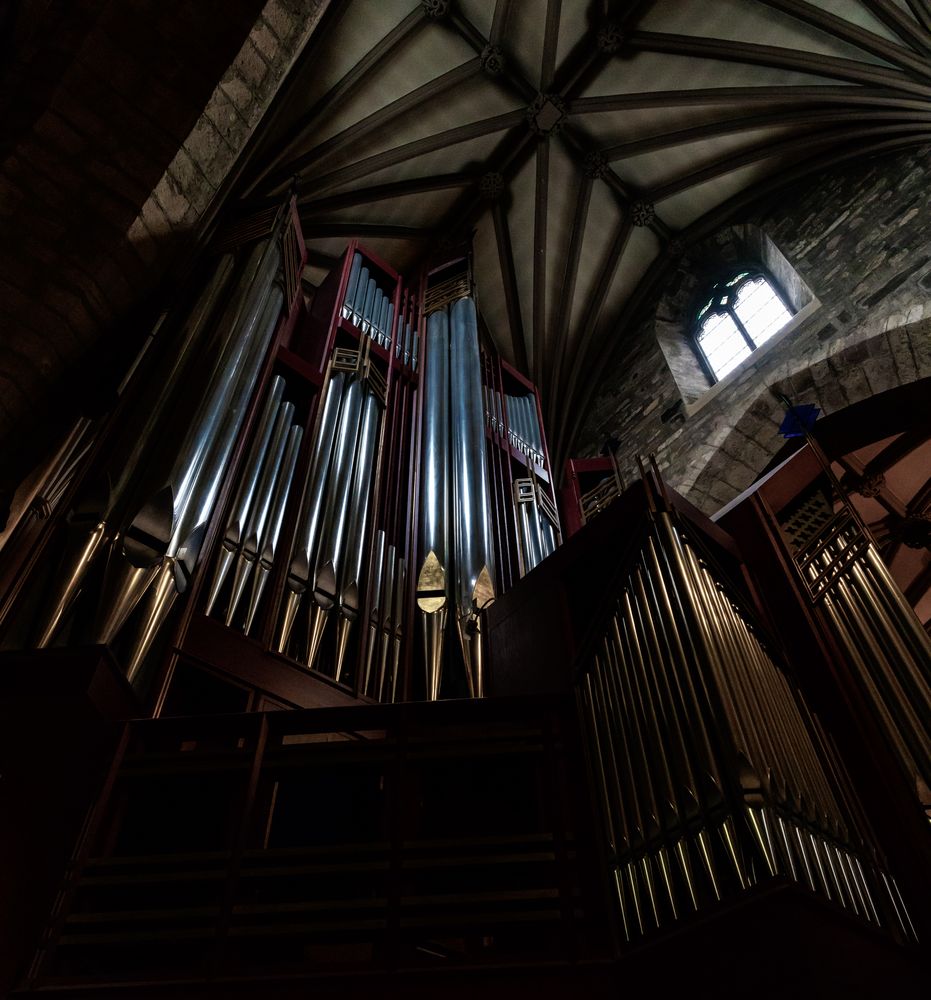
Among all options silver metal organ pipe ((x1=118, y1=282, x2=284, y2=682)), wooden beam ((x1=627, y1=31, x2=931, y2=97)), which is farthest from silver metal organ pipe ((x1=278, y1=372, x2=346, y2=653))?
wooden beam ((x1=627, y1=31, x2=931, y2=97))

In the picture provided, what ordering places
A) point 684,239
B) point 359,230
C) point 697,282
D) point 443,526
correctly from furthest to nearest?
1. point 684,239
2. point 697,282
3. point 359,230
4. point 443,526

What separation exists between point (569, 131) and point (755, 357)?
328 cm

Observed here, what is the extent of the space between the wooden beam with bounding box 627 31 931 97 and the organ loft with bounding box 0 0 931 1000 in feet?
0.12

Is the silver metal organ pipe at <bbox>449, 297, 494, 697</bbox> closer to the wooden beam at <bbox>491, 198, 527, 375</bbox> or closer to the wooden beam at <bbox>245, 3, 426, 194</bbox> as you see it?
the wooden beam at <bbox>491, 198, 527, 375</bbox>

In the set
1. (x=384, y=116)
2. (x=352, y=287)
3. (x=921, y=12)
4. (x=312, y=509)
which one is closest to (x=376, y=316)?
(x=352, y=287)

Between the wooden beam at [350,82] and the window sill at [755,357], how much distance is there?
427 cm

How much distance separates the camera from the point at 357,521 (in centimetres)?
431

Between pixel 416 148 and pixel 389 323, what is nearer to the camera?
pixel 389 323

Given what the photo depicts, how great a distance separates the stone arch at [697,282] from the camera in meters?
7.79

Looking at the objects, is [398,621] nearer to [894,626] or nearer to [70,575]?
[70,575]

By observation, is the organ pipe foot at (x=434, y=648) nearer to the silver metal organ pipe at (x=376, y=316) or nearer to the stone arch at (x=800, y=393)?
the silver metal organ pipe at (x=376, y=316)

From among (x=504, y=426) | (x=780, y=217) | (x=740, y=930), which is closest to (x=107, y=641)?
(x=740, y=930)

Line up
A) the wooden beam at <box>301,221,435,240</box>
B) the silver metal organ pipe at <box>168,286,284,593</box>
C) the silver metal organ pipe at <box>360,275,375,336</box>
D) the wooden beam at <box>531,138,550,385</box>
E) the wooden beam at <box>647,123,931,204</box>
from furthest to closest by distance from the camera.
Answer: the wooden beam at <box>531,138,550,385</box> → the wooden beam at <box>301,221,435,240</box> → the wooden beam at <box>647,123,931,204</box> → the silver metal organ pipe at <box>360,275,375,336</box> → the silver metal organ pipe at <box>168,286,284,593</box>

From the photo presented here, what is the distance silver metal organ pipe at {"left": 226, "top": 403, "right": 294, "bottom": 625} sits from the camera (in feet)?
11.5
